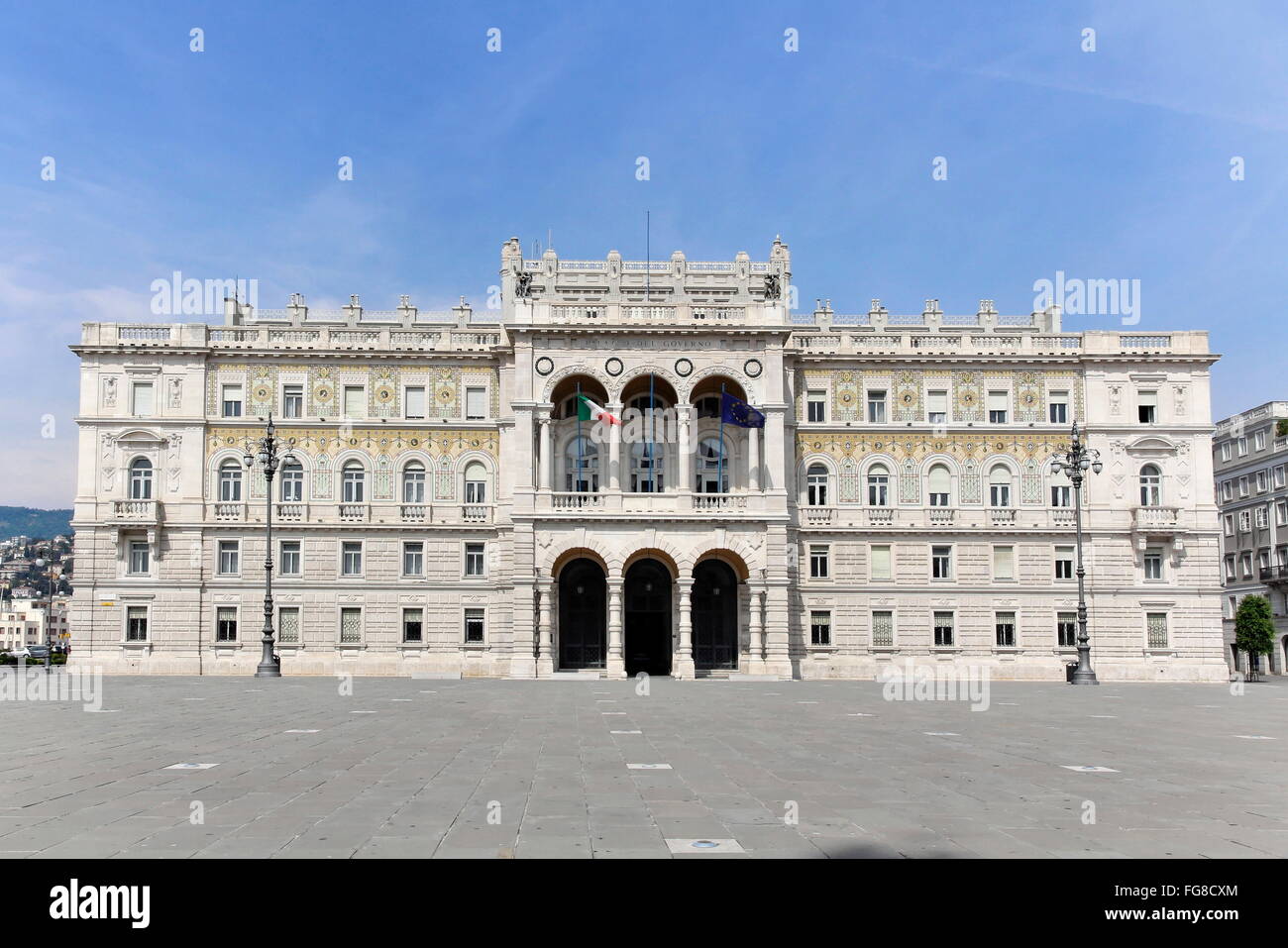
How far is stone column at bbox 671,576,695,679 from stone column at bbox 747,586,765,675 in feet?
9.14

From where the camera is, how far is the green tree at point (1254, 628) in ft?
224

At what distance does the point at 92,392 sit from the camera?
53.9 metres

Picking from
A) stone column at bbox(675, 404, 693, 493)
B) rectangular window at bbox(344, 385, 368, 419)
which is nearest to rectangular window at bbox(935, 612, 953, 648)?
stone column at bbox(675, 404, 693, 493)

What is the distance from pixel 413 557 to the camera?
2151 inches

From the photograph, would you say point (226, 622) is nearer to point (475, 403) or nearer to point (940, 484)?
point (475, 403)

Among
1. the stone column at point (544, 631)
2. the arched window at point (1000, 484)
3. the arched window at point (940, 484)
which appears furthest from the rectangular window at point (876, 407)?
the stone column at point (544, 631)

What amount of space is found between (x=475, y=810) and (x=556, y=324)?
4155 cm

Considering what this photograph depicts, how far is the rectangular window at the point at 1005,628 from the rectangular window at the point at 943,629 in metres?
2.18

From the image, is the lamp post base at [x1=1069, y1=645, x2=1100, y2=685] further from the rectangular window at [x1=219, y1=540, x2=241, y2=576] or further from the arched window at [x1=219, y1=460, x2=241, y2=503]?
the arched window at [x1=219, y1=460, x2=241, y2=503]

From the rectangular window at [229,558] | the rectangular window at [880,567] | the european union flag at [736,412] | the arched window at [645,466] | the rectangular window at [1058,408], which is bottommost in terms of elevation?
the rectangular window at [880,567]

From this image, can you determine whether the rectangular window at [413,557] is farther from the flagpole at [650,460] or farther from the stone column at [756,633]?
the stone column at [756,633]

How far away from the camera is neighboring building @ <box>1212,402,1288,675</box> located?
79188 millimetres
